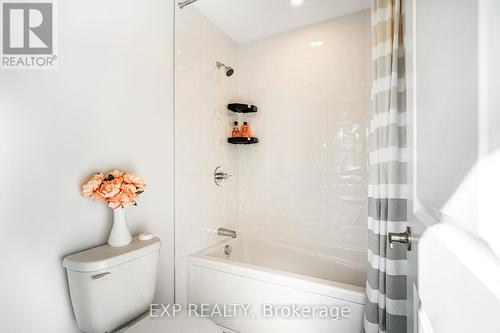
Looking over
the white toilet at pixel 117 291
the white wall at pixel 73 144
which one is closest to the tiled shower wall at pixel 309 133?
the white wall at pixel 73 144

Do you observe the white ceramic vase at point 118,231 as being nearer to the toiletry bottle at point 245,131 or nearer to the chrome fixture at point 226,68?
the toiletry bottle at point 245,131

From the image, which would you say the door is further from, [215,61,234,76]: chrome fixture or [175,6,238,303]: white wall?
[215,61,234,76]: chrome fixture

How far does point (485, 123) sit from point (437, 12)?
30cm

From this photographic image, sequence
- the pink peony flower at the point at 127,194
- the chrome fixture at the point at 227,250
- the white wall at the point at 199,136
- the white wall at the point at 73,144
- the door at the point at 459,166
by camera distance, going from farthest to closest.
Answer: the chrome fixture at the point at 227,250
the white wall at the point at 199,136
the pink peony flower at the point at 127,194
the white wall at the point at 73,144
the door at the point at 459,166

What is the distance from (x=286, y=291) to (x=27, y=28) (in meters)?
1.81

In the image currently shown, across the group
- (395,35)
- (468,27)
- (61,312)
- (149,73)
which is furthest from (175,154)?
(468,27)

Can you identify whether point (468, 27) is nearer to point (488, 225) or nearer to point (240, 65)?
point (488, 225)

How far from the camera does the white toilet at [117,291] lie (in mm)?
1022

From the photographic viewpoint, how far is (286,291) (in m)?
1.36

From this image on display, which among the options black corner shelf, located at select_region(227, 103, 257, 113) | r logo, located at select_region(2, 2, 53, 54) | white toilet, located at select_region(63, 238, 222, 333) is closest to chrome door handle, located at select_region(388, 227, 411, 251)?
white toilet, located at select_region(63, 238, 222, 333)

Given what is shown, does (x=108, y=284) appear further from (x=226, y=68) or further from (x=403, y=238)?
(x=226, y=68)

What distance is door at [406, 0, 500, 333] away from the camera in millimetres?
260

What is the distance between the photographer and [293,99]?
2.12 m

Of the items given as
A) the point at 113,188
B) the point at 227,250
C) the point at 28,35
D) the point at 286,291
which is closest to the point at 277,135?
the point at 227,250
